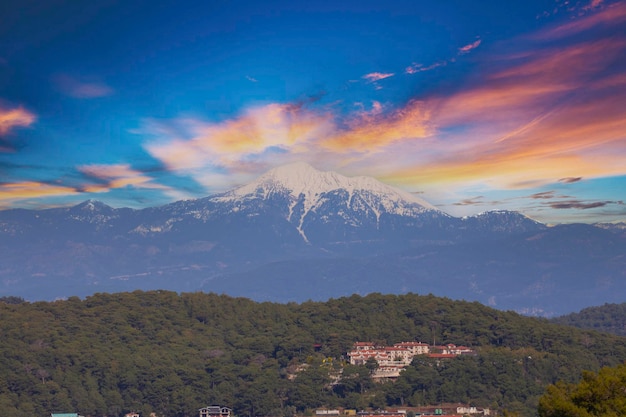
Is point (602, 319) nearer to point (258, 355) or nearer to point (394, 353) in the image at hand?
point (394, 353)

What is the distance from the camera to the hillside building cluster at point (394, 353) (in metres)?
89.0

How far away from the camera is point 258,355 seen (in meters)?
94.9

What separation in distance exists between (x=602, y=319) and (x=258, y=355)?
69.8m

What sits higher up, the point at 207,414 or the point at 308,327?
the point at 308,327

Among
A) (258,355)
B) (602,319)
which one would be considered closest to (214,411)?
(258,355)

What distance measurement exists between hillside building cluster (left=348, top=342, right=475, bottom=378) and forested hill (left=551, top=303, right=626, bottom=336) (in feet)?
167

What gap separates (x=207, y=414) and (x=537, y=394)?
2404 centimetres

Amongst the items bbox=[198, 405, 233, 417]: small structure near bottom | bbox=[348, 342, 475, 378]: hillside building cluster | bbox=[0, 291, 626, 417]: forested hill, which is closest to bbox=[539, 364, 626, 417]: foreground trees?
bbox=[0, 291, 626, 417]: forested hill

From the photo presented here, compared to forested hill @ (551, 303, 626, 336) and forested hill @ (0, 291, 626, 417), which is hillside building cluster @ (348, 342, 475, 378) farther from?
forested hill @ (551, 303, 626, 336)

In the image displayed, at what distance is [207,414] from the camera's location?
83438mm

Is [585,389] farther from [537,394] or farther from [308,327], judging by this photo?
[308,327]

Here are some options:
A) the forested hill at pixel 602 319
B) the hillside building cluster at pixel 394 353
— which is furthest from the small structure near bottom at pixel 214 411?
the forested hill at pixel 602 319

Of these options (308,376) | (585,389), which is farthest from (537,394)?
(585,389)

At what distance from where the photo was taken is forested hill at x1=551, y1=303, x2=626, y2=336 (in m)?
143
